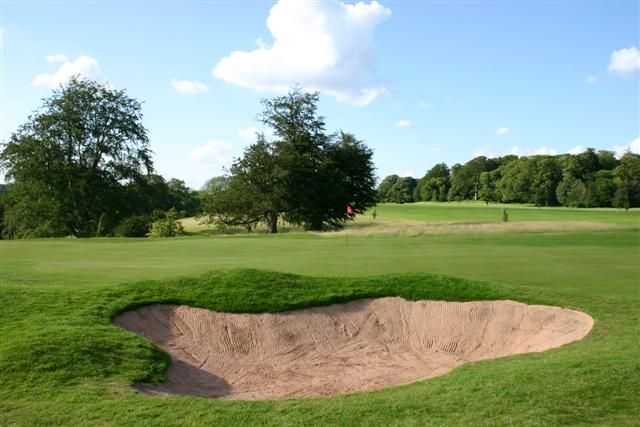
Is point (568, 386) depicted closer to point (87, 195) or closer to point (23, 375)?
point (23, 375)

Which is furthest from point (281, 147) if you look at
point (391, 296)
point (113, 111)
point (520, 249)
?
point (391, 296)

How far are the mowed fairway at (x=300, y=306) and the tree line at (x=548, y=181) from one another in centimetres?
4870

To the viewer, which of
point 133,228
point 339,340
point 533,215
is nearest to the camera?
point 339,340

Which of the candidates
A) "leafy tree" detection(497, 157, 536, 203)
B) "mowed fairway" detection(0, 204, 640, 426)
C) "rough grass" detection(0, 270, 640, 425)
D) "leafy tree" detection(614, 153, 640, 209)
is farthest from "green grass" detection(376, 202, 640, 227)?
"rough grass" detection(0, 270, 640, 425)

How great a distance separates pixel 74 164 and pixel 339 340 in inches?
1701

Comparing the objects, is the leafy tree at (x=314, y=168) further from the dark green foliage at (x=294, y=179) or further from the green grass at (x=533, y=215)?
the green grass at (x=533, y=215)

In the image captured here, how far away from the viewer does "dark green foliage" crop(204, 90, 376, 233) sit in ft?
168

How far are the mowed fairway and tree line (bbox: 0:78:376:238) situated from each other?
Result: 1120 inches

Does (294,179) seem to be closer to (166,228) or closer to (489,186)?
(166,228)

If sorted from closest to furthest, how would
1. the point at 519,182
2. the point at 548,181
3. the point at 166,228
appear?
the point at 166,228 → the point at 548,181 → the point at 519,182

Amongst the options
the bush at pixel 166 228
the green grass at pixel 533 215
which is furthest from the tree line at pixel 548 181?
the bush at pixel 166 228

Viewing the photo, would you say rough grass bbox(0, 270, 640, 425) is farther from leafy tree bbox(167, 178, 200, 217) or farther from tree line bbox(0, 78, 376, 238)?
leafy tree bbox(167, 178, 200, 217)

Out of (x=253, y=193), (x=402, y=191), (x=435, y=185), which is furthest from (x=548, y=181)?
(x=253, y=193)

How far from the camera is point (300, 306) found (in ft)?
37.7
